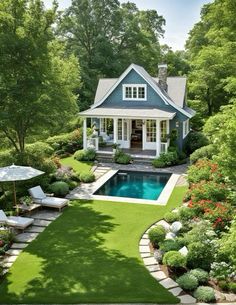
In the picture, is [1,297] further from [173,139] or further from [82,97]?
[82,97]

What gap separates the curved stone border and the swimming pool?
631 centimetres

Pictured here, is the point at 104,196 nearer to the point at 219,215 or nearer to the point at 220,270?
the point at 219,215

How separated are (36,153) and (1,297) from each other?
37.9 ft

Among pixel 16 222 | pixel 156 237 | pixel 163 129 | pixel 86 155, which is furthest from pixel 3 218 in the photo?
pixel 163 129

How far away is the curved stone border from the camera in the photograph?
10.3 meters

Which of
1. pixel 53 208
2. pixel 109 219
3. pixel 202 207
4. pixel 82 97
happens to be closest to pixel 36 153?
pixel 53 208

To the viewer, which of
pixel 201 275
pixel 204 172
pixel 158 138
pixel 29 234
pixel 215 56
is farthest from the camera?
pixel 215 56

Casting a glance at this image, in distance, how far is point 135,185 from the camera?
22891mm

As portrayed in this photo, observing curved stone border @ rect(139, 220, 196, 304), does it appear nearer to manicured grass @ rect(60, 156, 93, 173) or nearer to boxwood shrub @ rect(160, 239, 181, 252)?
boxwood shrub @ rect(160, 239, 181, 252)

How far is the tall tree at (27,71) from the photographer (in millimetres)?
19328

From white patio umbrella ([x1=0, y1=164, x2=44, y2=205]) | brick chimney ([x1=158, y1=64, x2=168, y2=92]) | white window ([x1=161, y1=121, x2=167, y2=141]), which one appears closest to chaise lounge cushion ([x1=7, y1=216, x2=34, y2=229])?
white patio umbrella ([x1=0, y1=164, x2=44, y2=205])

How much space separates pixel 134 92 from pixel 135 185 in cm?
1082

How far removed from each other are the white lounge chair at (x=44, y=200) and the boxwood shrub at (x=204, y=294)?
885cm

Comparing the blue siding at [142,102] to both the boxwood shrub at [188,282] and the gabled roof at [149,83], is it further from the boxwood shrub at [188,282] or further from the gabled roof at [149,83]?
the boxwood shrub at [188,282]
